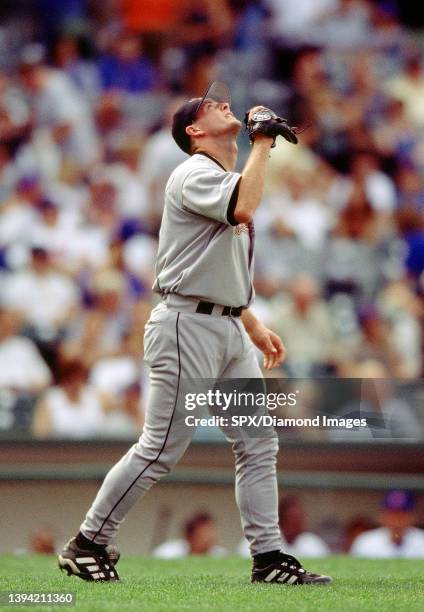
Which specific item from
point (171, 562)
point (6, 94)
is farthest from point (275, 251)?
point (171, 562)

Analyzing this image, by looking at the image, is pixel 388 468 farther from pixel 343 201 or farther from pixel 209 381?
pixel 343 201

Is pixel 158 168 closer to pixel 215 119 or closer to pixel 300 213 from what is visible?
pixel 300 213

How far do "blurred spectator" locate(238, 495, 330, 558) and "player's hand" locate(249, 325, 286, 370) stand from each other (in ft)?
6.60

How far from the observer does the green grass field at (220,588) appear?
124 inches

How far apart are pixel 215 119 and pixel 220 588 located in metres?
1.57

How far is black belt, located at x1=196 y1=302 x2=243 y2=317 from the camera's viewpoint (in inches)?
148

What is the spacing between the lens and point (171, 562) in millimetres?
5270

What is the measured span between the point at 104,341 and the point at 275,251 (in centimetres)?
149

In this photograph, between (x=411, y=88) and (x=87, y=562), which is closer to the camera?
(x=87, y=562)

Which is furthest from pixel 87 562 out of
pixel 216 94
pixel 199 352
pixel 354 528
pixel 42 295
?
pixel 42 295

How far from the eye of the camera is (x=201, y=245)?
12.3ft

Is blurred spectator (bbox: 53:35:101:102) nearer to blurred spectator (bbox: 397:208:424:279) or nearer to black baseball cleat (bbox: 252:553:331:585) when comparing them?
blurred spectator (bbox: 397:208:424:279)

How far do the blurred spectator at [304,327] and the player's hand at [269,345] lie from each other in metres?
3.53

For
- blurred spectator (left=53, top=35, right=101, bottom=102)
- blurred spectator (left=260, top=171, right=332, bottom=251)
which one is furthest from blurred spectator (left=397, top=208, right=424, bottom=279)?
blurred spectator (left=53, top=35, right=101, bottom=102)
